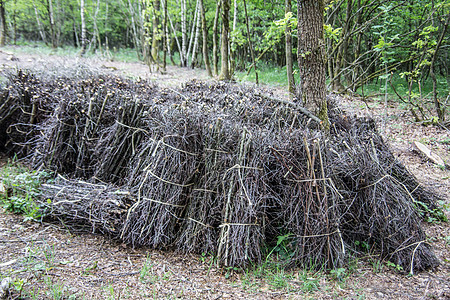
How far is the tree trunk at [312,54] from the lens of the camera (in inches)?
170

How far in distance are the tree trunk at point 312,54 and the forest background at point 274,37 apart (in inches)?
14.7

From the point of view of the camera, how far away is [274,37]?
749 centimetres

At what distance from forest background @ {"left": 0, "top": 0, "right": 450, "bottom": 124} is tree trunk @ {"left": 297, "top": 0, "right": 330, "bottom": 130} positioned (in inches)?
14.7

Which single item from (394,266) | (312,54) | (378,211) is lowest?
(394,266)

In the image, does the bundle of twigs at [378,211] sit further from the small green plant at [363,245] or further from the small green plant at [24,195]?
the small green plant at [24,195]

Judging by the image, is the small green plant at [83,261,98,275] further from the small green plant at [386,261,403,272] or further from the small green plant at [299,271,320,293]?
the small green plant at [386,261,403,272]

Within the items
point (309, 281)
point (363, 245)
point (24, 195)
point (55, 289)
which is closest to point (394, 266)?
A: point (363, 245)

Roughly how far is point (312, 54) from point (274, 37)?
3405mm

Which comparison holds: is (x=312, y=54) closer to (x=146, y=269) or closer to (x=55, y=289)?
(x=146, y=269)

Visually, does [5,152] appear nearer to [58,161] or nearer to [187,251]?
[58,161]

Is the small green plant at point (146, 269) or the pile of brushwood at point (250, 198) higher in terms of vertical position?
the pile of brushwood at point (250, 198)

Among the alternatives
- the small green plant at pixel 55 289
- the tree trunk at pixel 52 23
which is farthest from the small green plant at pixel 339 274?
the tree trunk at pixel 52 23

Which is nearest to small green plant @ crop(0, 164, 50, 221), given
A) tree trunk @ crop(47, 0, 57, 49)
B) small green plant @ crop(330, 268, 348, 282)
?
small green plant @ crop(330, 268, 348, 282)

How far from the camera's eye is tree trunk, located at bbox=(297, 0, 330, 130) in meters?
4.32
